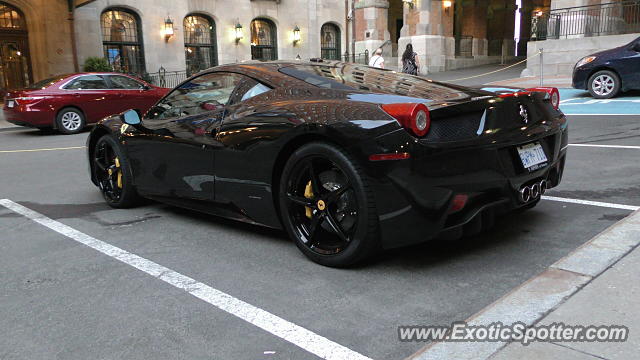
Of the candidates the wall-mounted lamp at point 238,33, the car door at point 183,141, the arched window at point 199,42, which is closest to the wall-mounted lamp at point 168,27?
the arched window at point 199,42

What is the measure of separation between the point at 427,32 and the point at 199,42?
1165 cm

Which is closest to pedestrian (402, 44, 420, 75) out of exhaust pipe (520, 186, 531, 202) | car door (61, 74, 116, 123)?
car door (61, 74, 116, 123)

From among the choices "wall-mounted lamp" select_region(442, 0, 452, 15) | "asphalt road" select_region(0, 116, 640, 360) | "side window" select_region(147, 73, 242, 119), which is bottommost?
"asphalt road" select_region(0, 116, 640, 360)

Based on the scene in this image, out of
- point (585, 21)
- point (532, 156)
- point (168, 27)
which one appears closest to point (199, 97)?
point (532, 156)

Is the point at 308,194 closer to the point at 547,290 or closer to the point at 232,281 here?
the point at 232,281

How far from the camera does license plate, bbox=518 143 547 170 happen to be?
3.58 metres

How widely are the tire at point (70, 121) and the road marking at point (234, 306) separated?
9853 millimetres

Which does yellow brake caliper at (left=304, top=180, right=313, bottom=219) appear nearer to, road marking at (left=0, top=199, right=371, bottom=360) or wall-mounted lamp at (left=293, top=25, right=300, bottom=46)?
road marking at (left=0, top=199, right=371, bottom=360)

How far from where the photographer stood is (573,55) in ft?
64.8

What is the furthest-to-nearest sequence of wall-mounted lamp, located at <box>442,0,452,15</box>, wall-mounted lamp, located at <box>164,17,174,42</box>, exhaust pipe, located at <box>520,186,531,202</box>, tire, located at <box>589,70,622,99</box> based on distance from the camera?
wall-mounted lamp, located at <box>442,0,452,15</box>
wall-mounted lamp, located at <box>164,17,174,42</box>
tire, located at <box>589,70,622,99</box>
exhaust pipe, located at <box>520,186,531,202</box>

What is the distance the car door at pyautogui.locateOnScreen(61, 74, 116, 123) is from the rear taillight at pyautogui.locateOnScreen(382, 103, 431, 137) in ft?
40.5

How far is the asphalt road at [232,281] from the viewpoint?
2730 millimetres

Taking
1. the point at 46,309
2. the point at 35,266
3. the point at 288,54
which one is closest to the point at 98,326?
the point at 46,309

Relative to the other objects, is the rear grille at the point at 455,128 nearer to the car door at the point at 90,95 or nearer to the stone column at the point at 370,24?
the car door at the point at 90,95
